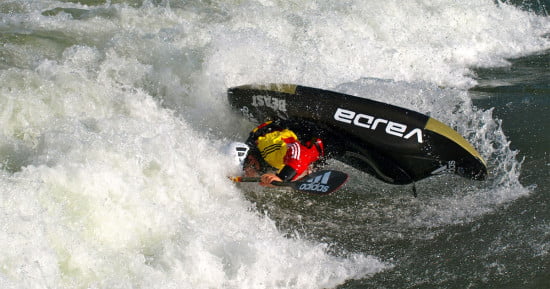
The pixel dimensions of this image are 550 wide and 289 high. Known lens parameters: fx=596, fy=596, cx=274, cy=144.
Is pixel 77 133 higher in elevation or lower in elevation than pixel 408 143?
lower

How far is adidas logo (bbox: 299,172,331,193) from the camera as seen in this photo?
562 centimetres

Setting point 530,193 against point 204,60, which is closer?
point 530,193

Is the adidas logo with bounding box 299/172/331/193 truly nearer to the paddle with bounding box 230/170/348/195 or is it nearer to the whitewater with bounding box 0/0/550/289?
the paddle with bounding box 230/170/348/195

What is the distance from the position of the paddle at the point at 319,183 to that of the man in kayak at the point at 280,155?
0.41ft

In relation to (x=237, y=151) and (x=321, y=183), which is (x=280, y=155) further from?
(x=321, y=183)

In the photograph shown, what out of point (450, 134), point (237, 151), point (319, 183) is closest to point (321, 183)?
point (319, 183)

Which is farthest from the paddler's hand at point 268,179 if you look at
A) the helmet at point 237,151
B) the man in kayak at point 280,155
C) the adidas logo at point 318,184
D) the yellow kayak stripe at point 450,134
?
the yellow kayak stripe at point 450,134

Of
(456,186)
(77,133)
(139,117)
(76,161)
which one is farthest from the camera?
(139,117)

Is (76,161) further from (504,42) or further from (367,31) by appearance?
(504,42)

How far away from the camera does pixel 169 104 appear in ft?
24.3

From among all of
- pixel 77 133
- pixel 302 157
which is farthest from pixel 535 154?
pixel 77 133

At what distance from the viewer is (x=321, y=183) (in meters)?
5.69

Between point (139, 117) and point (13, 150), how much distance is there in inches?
64.0

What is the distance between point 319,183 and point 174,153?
1429mm
